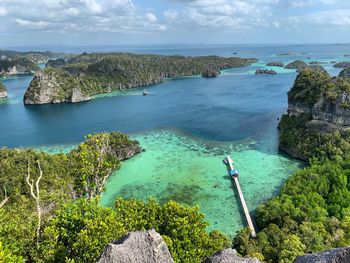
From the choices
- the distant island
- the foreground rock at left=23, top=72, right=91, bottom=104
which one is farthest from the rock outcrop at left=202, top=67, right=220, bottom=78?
the foreground rock at left=23, top=72, right=91, bottom=104

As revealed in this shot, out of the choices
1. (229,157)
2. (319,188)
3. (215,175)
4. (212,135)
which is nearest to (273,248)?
(319,188)

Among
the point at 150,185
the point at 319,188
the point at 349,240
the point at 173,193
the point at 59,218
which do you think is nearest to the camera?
the point at 59,218

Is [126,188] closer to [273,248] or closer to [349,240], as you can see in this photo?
[273,248]

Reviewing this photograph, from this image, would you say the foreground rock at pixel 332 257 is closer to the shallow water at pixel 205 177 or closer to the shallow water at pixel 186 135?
the shallow water at pixel 205 177

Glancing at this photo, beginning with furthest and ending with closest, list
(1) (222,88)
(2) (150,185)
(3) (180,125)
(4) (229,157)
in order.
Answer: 1. (1) (222,88)
2. (3) (180,125)
3. (4) (229,157)
4. (2) (150,185)

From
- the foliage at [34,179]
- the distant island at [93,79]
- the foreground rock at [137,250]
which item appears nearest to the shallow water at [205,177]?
the foliage at [34,179]

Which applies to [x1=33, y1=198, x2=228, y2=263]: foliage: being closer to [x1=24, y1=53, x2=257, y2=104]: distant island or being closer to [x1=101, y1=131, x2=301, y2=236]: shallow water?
[x1=101, y1=131, x2=301, y2=236]: shallow water

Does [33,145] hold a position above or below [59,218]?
below
